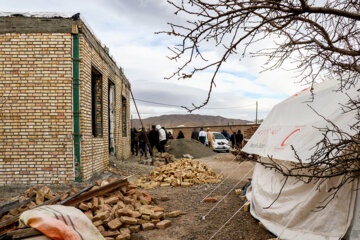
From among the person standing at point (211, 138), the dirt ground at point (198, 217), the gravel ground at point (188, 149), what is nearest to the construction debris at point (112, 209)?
the dirt ground at point (198, 217)

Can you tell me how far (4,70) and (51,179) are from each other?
9.94 ft

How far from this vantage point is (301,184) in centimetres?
416

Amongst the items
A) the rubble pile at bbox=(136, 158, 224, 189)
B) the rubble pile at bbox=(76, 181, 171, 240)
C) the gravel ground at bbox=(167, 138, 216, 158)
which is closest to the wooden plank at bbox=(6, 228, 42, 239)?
the rubble pile at bbox=(76, 181, 171, 240)

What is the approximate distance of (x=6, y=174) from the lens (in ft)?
22.9

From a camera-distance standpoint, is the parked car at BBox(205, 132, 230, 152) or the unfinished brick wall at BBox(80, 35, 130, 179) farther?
the parked car at BBox(205, 132, 230, 152)

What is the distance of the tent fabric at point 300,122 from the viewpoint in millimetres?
4012

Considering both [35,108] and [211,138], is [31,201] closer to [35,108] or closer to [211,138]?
[35,108]

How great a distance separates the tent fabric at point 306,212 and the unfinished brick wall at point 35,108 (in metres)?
4.94

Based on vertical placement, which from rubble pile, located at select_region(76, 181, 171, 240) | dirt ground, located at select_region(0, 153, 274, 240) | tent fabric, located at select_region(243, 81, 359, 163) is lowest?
dirt ground, located at select_region(0, 153, 274, 240)

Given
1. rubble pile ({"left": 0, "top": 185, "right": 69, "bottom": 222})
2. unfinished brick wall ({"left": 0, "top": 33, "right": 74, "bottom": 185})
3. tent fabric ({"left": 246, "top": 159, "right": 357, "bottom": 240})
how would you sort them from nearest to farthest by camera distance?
tent fabric ({"left": 246, "top": 159, "right": 357, "bottom": 240}), rubble pile ({"left": 0, "top": 185, "right": 69, "bottom": 222}), unfinished brick wall ({"left": 0, "top": 33, "right": 74, "bottom": 185})

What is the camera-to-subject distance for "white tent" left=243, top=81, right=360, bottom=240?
3591mm

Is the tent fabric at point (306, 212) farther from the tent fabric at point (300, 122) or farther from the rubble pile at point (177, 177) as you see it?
the rubble pile at point (177, 177)

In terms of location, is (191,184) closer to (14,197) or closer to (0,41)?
(14,197)

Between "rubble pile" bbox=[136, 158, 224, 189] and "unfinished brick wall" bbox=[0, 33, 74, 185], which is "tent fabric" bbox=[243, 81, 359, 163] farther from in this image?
"unfinished brick wall" bbox=[0, 33, 74, 185]
